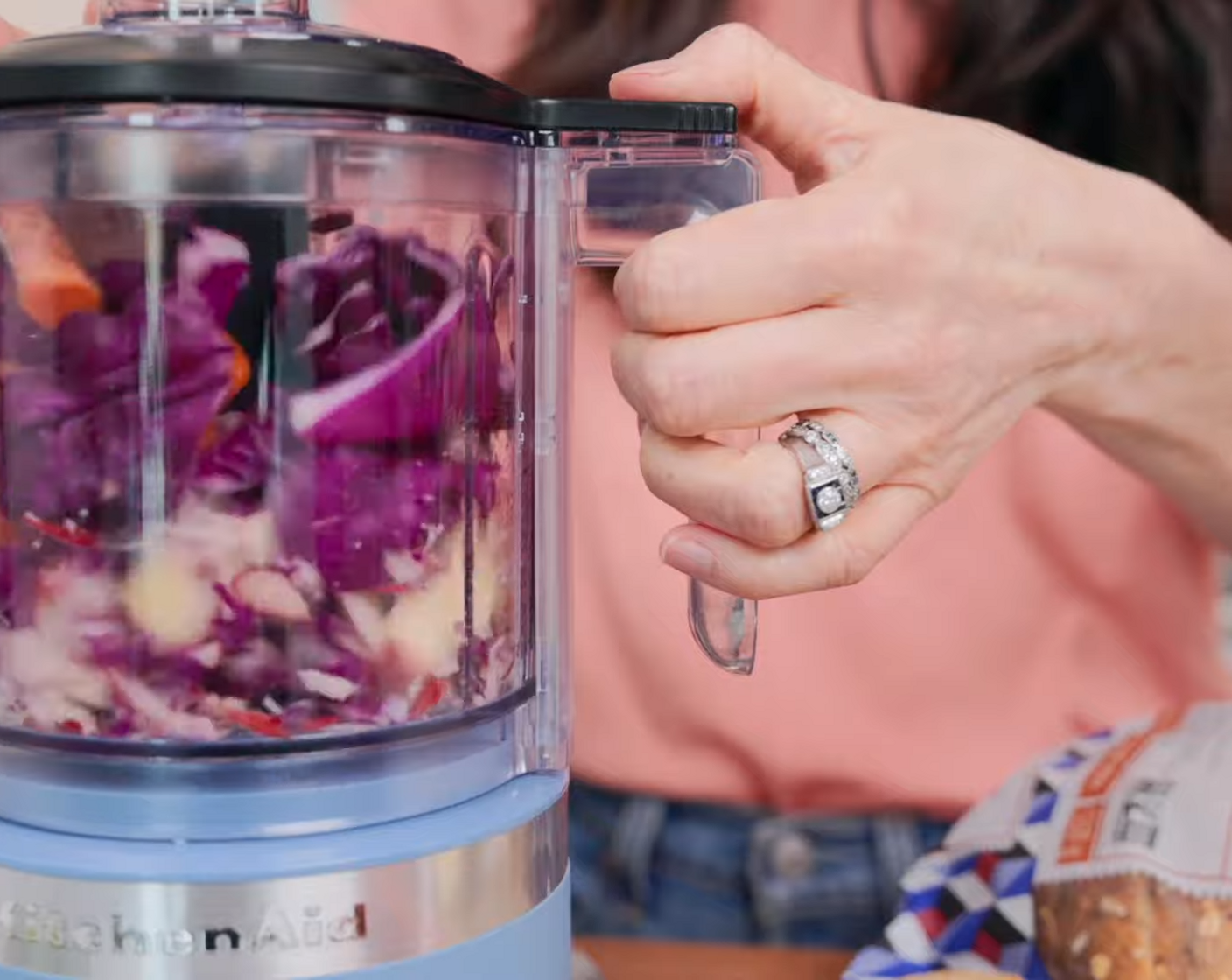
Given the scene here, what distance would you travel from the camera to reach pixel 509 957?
0.50 metres

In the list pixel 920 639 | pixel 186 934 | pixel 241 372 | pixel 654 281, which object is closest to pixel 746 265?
pixel 654 281

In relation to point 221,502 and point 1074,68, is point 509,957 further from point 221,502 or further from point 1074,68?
point 1074,68

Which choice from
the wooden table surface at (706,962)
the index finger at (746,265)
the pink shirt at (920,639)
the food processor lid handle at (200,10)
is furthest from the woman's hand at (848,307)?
the pink shirt at (920,639)

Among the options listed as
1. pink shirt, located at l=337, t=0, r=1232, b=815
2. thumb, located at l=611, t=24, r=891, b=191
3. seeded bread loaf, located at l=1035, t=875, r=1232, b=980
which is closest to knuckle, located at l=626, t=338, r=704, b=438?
thumb, located at l=611, t=24, r=891, b=191

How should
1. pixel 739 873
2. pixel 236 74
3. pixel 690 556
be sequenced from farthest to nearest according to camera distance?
pixel 739 873 → pixel 690 556 → pixel 236 74

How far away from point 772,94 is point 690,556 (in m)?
0.18

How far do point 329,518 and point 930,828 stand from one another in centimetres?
61

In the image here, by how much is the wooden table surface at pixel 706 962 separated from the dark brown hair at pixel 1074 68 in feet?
1.80

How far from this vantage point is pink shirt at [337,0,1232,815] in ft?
3.21

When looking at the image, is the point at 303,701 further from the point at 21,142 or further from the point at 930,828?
the point at 930,828

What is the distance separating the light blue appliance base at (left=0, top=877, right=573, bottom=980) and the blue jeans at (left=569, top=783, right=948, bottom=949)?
0.41 m

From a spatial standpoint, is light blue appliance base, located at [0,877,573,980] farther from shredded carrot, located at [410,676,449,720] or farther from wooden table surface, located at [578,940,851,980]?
wooden table surface, located at [578,940,851,980]

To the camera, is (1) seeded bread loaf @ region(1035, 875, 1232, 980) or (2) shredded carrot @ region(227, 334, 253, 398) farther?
(1) seeded bread loaf @ region(1035, 875, 1232, 980)

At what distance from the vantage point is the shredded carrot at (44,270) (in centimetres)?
47
